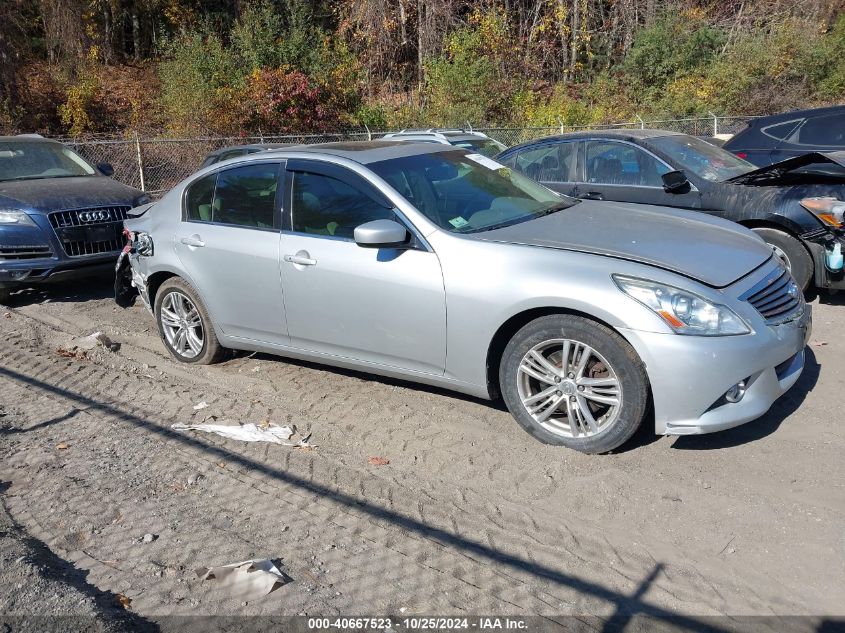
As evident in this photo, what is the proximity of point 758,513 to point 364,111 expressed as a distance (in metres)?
22.4

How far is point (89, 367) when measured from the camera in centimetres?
634

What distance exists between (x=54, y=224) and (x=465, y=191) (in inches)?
205

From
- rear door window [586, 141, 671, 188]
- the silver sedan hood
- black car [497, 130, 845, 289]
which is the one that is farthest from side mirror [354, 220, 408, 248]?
rear door window [586, 141, 671, 188]

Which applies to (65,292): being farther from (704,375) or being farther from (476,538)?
(704,375)

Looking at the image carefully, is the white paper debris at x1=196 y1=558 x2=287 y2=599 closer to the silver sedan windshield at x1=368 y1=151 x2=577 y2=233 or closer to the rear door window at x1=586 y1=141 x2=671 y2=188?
the silver sedan windshield at x1=368 y1=151 x2=577 y2=233

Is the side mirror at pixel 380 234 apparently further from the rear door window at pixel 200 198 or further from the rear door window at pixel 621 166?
the rear door window at pixel 621 166

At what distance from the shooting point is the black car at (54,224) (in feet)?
26.8

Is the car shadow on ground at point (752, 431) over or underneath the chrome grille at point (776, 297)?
underneath

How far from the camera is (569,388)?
4.29 metres

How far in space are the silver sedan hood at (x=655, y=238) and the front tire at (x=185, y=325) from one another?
2524 millimetres

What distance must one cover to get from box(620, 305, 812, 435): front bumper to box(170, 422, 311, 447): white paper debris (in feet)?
6.91

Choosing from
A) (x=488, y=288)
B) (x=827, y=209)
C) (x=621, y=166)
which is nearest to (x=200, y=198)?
(x=488, y=288)

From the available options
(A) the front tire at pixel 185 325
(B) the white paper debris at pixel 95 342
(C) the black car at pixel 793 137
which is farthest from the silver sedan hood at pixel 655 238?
(C) the black car at pixel 793 137

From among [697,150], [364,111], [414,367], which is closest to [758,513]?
[414,367]
